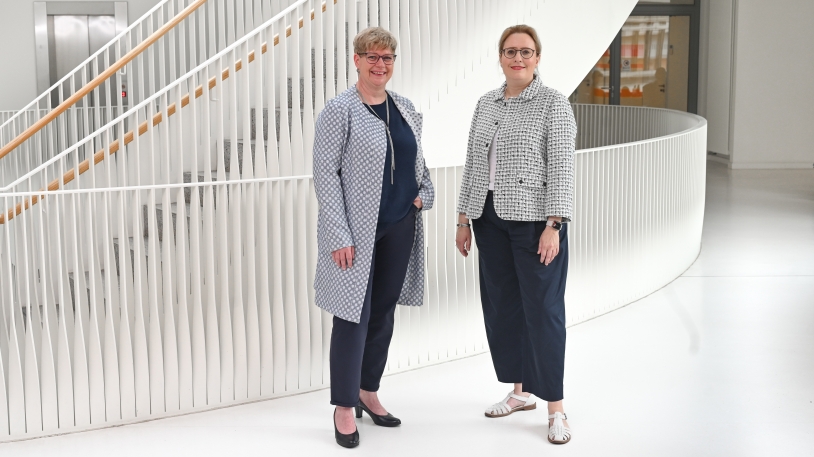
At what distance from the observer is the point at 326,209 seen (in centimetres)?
410

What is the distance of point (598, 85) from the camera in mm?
18891

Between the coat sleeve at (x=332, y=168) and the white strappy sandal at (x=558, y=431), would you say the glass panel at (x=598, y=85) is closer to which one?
the white strappy sandal at (x=558, y=431)

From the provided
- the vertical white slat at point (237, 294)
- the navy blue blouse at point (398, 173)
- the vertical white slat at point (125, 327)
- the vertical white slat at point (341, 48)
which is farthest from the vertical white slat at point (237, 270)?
the navy blue blouse at point (398, 173)

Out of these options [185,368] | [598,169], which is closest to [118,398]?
[185,368]

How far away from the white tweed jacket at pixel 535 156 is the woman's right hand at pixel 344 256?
0.71 m

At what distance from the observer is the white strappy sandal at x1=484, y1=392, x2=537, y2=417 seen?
4.71 m

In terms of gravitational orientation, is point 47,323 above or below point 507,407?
above

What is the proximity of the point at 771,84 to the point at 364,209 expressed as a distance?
43.9ft

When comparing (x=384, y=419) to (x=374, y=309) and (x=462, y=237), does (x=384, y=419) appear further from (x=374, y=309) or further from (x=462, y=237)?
(x=462, y=237)

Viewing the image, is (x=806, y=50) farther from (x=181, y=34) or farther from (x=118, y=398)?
(x=118, y=398)

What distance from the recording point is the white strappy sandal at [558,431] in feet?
14.2

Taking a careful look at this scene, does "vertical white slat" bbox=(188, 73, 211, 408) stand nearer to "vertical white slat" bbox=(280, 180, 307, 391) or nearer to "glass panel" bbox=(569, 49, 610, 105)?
"vertical white slat" bbox=(280, 180, 307, 391)

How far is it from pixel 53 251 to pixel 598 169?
3.78 metres

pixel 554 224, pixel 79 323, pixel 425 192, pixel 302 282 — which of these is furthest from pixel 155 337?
pixel 554 224
